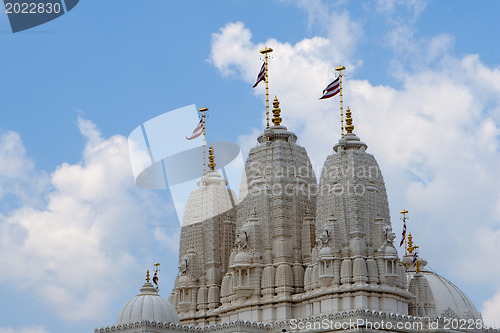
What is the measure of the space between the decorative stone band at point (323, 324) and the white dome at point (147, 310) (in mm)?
760

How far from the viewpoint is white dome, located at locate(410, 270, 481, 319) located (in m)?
70.4

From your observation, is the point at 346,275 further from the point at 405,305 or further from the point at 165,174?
the point at 165,174

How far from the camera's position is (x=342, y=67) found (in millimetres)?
68062

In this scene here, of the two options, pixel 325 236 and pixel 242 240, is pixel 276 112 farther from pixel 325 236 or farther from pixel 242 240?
pixel 325 236

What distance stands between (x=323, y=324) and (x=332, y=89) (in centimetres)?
1770

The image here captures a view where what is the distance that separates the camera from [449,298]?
71.3 meters

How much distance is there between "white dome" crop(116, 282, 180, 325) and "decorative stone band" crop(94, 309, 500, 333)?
760 millimetres

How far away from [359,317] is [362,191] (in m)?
10.2

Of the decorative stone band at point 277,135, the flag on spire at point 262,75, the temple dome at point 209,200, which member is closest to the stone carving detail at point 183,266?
the temple dome at point 209,200

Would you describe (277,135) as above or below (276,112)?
below

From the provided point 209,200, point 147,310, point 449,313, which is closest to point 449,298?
point 449,313

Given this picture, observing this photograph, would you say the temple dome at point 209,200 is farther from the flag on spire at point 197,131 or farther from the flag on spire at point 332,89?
the flag on spire at point 332,89

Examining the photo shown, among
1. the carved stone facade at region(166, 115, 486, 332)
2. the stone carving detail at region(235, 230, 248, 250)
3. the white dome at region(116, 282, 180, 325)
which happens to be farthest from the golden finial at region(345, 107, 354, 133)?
the white dome at region(116, 282, 180, 325)

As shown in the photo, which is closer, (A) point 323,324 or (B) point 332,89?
(A) point 323,324
